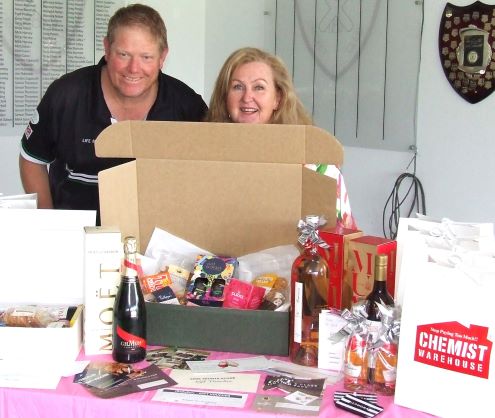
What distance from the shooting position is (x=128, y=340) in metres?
1.26

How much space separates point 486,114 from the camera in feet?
9.34

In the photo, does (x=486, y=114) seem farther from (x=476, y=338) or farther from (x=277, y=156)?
(x=476, y=338)

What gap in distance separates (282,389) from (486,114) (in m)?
2.05

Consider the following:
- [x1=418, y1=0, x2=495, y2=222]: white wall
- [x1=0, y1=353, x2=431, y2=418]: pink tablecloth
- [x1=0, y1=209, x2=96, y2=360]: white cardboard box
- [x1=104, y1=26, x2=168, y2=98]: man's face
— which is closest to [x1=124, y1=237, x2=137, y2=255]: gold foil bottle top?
[x1=0, y1=209, x2=96, y2=360]: white cardboard box

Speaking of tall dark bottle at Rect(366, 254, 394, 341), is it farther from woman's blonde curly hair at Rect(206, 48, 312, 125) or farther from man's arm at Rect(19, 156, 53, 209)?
man's arm at Rect(19, 156, 53, 209)

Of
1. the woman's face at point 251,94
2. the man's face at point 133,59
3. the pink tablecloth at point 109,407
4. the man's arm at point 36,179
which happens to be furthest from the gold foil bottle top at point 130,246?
the man's arm at point 36,179

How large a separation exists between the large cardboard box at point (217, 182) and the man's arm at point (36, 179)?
37.1 inches

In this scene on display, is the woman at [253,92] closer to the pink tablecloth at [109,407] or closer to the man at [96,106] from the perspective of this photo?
the man at [96,106]

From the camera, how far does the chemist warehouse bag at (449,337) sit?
1.04 m

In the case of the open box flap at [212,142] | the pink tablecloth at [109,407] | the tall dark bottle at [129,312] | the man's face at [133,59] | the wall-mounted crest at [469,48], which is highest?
the wall-mounted crest at [469,48]

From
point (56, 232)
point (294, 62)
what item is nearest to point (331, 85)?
point (294, 62)

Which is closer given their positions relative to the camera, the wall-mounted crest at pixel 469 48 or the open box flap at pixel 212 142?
the open box flap at pixel 212 142

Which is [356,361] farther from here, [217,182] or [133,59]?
[133,59]

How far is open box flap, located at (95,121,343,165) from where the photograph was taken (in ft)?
4.91
